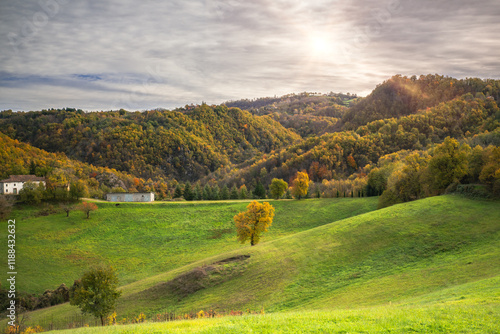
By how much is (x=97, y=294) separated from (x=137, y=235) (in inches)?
1794

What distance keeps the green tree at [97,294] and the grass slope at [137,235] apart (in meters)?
21.3

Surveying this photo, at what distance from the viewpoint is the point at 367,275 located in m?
29.1

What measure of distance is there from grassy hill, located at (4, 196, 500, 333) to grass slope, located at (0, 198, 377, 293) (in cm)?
1924

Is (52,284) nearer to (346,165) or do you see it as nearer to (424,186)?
(424,186)

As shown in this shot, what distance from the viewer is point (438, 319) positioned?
13.0 metres

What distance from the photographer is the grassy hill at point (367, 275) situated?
50.3 feet

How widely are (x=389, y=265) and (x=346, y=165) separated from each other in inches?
5201

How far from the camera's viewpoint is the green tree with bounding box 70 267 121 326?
89.1 feet

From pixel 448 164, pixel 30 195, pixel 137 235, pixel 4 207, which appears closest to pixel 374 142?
pixel 448 164

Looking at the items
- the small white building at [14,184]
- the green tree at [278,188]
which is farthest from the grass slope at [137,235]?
the small white building at [14,184]

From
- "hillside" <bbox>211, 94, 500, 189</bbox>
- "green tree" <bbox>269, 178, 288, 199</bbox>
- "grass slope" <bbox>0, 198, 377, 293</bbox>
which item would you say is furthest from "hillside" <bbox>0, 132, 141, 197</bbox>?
"hillside" <bbox>211, 94, 500, 189</bbox>

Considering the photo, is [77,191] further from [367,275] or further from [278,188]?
[367,275]

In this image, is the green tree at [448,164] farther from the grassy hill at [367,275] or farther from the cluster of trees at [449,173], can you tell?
the grassy hill at [367,275]

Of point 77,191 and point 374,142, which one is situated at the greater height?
point 374,142
